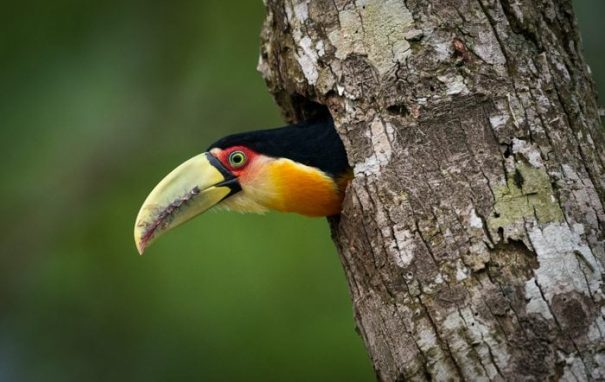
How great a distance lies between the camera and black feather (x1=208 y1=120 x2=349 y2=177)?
485 centimetres

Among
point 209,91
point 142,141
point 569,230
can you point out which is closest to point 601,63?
point 209,91

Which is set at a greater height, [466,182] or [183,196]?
[183,196]

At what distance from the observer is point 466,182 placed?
4059mm

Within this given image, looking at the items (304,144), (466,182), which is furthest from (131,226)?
(466,182)

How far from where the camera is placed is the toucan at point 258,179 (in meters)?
4.83

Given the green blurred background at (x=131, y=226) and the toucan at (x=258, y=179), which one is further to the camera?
the green blurred background at (x=131, y=226)

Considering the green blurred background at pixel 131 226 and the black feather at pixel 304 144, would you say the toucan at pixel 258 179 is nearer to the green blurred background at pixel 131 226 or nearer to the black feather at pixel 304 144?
the black feather at pixel 304 144

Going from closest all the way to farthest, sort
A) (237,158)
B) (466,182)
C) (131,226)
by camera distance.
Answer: (466,182) < (237,158) < (131,226)

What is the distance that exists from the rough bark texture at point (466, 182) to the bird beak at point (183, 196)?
68 cm

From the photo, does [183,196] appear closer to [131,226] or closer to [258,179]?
[258,179]

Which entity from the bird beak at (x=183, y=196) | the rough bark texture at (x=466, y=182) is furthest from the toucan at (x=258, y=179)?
the rough bark texture at (x=466, y=182)

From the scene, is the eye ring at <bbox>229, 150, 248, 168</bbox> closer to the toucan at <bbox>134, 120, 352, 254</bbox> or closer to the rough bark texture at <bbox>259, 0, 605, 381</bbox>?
the toucan at <bbox>134, 120, 352, 254</bbox>

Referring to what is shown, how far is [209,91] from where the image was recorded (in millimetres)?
7703

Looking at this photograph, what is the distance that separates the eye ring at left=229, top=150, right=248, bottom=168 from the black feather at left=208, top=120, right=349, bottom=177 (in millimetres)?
51
